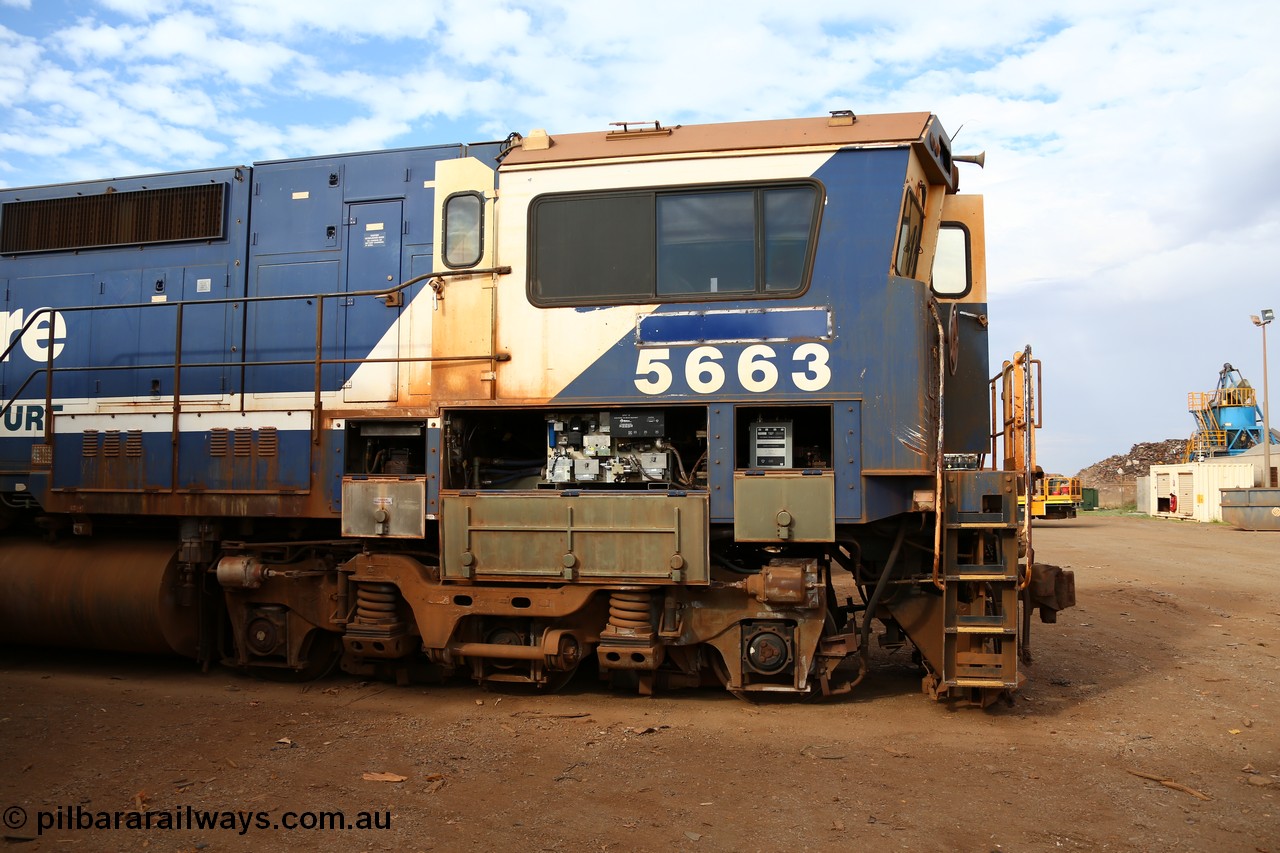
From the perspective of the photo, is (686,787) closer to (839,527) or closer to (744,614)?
(744,614)

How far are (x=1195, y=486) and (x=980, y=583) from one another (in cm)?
3808

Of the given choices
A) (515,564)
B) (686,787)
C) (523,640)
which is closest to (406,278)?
(515,564)

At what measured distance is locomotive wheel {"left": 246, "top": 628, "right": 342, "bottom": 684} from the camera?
7.68 metres

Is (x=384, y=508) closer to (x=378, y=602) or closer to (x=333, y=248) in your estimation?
(x=378, y=602)

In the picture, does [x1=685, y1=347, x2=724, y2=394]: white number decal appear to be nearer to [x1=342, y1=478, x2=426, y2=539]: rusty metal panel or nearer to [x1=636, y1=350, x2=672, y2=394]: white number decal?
[x1=636, y1=350, x2=672, y2=394]: white number decal

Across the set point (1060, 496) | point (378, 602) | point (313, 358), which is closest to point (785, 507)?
point (378, 602)

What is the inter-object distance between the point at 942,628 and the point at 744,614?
1535mm

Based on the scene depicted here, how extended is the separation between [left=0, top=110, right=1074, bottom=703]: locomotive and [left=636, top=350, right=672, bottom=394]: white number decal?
2 centimetres

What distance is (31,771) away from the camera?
5488mm

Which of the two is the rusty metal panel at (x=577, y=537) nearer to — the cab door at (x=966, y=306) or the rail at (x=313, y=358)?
the rail at (x=313, y=358)

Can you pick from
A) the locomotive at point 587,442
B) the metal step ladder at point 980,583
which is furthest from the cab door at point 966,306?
the metal step ladder at point 980,583

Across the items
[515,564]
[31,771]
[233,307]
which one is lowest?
[31,771]

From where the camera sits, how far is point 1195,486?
1483 inches

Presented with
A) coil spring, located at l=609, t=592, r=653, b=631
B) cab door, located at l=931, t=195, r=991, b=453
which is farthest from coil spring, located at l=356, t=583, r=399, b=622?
Result: cab door, located at l=931, t=195, r=991, b=453
